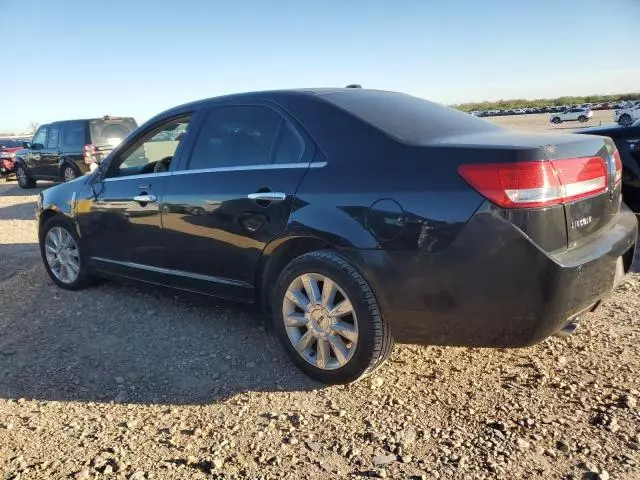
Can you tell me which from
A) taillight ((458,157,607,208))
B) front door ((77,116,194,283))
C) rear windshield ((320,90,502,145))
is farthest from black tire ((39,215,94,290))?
taillight ((458,157,607,208))

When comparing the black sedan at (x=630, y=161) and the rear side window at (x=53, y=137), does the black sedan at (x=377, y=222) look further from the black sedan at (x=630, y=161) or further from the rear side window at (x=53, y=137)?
the rear side window at (x=53, y=137)

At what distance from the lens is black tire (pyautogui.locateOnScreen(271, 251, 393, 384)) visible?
2887mm

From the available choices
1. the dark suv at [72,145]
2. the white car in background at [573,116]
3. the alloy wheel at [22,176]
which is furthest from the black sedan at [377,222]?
the white car in background at [573,116]

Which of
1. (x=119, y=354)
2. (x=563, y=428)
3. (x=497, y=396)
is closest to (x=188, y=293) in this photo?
(x=119, y=354)

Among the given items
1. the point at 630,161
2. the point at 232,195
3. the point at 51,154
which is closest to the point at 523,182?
the point at 232,195

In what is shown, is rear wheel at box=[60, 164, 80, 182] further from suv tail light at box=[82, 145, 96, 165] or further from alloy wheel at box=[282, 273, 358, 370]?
alloy wheel at box=[282, 273, 358, 370]

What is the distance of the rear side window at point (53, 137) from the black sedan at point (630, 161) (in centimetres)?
1250

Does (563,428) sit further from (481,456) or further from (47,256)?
(47,256)

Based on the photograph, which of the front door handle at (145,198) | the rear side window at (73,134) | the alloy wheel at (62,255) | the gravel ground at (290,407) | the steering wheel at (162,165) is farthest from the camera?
the rear side window at (73,134)

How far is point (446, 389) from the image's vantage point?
307 centimetres

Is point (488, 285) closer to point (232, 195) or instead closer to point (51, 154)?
point (232, 195)

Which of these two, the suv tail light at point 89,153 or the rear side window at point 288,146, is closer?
the rear side window at point 288,146

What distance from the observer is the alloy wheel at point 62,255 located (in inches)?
198

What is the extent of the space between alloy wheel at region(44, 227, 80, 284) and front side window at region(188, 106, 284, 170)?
1.85 m
